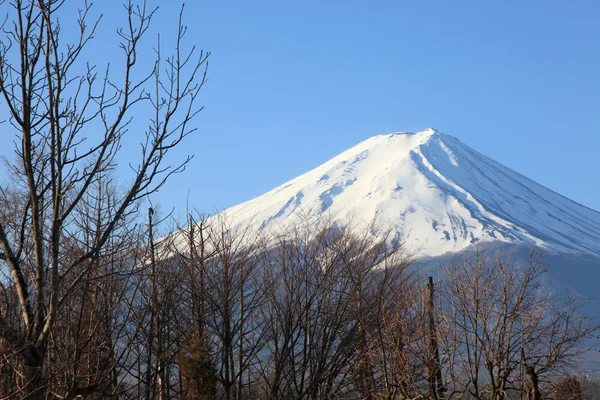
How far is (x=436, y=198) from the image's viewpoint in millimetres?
161750

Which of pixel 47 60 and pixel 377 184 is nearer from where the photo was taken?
pixel 47 60

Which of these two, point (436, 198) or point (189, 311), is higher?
point (436, 198)

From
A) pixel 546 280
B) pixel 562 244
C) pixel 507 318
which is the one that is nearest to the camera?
pixel 507 318

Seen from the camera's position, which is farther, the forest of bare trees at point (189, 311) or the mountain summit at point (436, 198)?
the mountain summit at point (436, 198)

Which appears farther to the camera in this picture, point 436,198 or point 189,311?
point 436,198

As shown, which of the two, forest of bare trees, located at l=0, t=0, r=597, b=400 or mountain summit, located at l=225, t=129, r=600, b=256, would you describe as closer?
forest of bare trees, located at l=0, t=0, r=597, b=400

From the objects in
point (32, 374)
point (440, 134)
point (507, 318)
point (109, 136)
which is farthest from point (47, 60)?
point (440, 134)

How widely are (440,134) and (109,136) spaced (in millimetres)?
190164

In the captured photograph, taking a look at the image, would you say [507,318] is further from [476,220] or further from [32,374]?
[476,220]

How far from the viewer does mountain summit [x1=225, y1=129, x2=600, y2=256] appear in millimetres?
148000

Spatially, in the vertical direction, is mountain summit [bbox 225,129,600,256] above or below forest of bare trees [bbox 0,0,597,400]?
above

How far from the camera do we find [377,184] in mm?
162000

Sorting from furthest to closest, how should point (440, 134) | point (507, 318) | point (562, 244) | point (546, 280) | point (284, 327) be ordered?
point (440, 134)
point (562, 244)
point (546, 280)
point (284, 327)
point (507, 318)

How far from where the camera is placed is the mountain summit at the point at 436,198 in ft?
486
